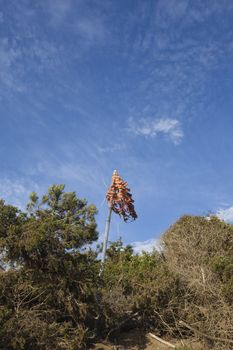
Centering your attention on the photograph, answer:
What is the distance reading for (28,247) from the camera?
1500 cm

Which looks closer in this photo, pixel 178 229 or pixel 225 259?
pixel 225 259

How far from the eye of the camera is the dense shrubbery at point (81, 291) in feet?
48.5

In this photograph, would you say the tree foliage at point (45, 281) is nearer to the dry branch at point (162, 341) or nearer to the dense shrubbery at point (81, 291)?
the dense shrubbery at point (81, 291)

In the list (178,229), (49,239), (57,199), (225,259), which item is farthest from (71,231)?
(178,229)

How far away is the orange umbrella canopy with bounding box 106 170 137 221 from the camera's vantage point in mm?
20487

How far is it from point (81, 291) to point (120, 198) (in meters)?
5.85

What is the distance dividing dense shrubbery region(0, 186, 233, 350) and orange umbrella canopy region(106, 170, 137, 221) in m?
1.52

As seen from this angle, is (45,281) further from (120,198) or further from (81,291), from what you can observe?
(120,198)

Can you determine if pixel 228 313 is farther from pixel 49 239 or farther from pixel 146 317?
pixel 49 239

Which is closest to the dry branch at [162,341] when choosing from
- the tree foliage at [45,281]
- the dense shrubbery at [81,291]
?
the dense shrubbery at [81,291]

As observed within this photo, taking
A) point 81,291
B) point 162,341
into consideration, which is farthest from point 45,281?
point 162,341

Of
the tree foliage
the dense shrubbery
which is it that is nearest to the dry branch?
the dense shrubbery

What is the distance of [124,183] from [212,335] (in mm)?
8761

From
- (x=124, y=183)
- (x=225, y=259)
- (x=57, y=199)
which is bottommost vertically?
(x=225, y=259)
